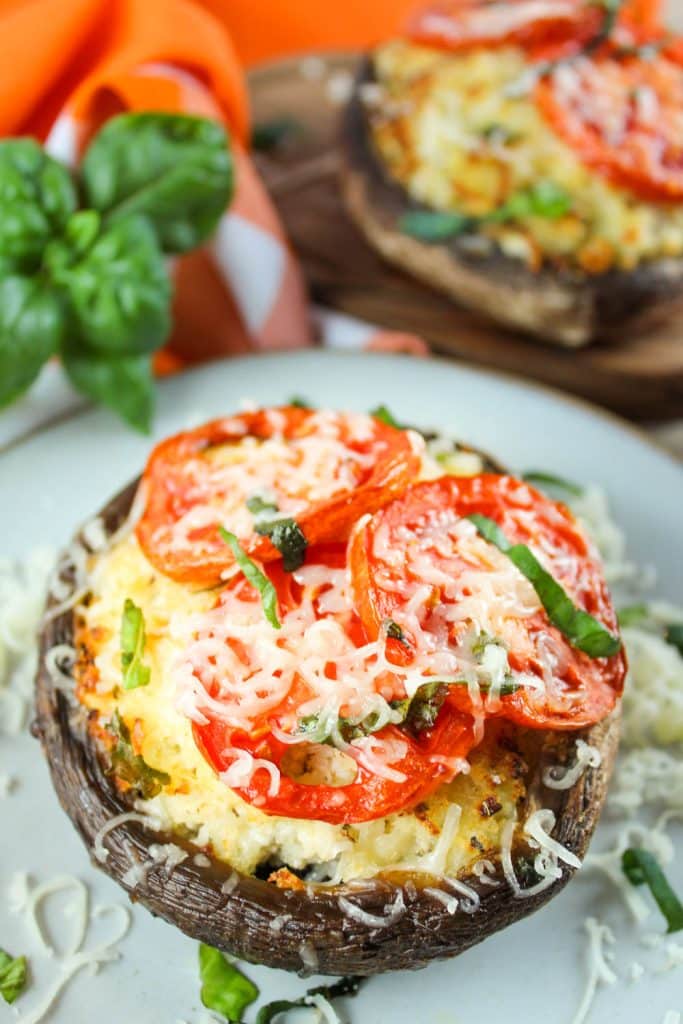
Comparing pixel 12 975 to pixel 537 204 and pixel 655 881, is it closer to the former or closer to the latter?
pixel 655 881

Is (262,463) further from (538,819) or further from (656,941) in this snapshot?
(656,941)

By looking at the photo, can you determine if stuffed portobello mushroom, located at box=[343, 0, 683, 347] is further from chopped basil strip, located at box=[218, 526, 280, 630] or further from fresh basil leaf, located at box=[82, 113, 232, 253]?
chopped basil strip, located at box=[218, 526, 280, 630]

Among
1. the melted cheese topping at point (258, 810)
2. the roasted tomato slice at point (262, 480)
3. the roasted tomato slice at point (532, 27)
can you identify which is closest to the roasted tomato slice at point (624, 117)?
the roasted tomato slice at point (532, 27)

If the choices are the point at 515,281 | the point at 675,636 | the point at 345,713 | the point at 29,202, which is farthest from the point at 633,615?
the point at 29,202

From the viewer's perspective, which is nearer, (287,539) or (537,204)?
(287,539)

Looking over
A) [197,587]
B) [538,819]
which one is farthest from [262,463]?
[538,819]

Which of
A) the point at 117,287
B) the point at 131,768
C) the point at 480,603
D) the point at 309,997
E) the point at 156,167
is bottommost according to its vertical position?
the point at 309,997
